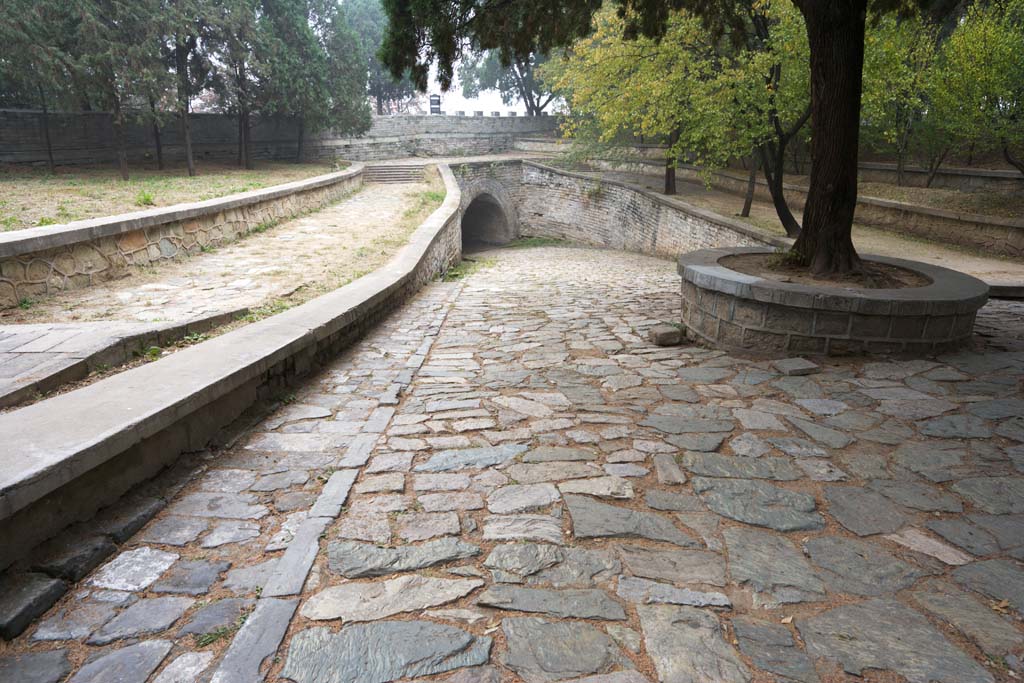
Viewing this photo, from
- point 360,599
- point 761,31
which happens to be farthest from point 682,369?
point 761,31

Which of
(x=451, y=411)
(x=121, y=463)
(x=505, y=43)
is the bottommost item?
(x=451, y=411)

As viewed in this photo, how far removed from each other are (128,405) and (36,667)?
1.23m

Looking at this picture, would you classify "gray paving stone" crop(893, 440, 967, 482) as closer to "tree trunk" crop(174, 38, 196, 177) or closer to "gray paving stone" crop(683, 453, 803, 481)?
"gray paving stone" crop(683, 453, 803, 481)

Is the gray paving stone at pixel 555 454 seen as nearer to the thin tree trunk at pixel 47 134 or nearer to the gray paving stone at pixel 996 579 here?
the gray paving stone at pixel 996 579

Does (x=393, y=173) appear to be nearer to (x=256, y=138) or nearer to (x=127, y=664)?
(x=256, y=138)

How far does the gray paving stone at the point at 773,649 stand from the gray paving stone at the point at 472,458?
1.47 meters

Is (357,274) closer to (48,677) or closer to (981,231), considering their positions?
(48,677)

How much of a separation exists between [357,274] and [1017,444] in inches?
253

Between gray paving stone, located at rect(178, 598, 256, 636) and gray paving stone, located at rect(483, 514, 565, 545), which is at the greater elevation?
gray paving stone, located at rect(483, 514, 565, 545)

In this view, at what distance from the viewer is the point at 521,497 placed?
279cm

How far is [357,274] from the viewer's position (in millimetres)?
7461

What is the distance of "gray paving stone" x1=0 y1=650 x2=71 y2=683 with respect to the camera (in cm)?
175

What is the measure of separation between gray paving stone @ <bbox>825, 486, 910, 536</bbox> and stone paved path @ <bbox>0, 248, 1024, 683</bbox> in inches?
0.6

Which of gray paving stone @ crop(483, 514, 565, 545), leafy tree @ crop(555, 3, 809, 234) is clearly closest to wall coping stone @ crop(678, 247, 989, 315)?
gray paving stone @ crop(483, 514, 565, 545)
